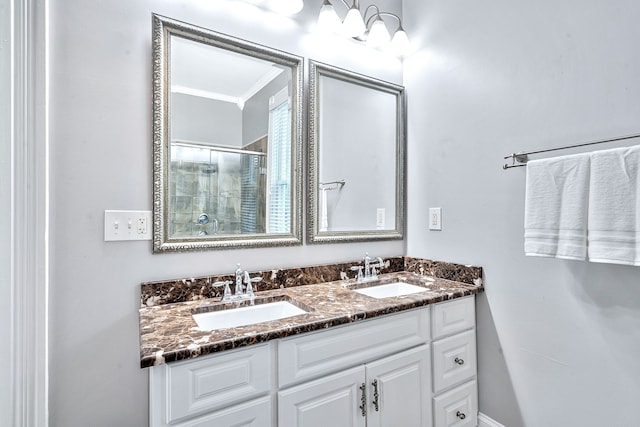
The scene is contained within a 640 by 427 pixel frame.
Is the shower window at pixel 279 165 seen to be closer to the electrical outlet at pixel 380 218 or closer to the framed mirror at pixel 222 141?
the framed mirror at pixel 222 141

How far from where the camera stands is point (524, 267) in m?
1.42

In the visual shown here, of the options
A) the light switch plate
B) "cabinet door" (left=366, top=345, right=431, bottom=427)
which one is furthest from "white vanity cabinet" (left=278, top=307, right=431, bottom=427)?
the light switch plate

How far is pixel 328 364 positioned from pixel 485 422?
1.01m

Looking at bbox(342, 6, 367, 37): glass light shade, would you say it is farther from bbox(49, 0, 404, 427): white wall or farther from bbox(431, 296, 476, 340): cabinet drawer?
bbox(431, 296, 476, 340): cabinet drawer

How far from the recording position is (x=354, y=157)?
1844mm

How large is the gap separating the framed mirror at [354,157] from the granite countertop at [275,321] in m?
0.33

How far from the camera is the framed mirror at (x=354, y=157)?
1679 millimetres

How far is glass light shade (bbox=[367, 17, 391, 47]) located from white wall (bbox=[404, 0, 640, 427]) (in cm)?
25

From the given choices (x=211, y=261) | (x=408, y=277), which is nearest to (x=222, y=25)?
(x=211, y=261)

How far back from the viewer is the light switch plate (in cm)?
178

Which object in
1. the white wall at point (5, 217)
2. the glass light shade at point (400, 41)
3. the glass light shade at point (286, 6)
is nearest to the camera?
the white wall at point (5, 217)

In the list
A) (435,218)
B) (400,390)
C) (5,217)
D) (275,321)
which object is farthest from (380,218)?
(5,217)

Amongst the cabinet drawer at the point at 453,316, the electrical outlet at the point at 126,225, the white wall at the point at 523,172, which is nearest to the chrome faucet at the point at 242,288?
the electrical outlet at the point at 126,225

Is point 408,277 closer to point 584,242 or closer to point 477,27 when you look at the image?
point 584,242
